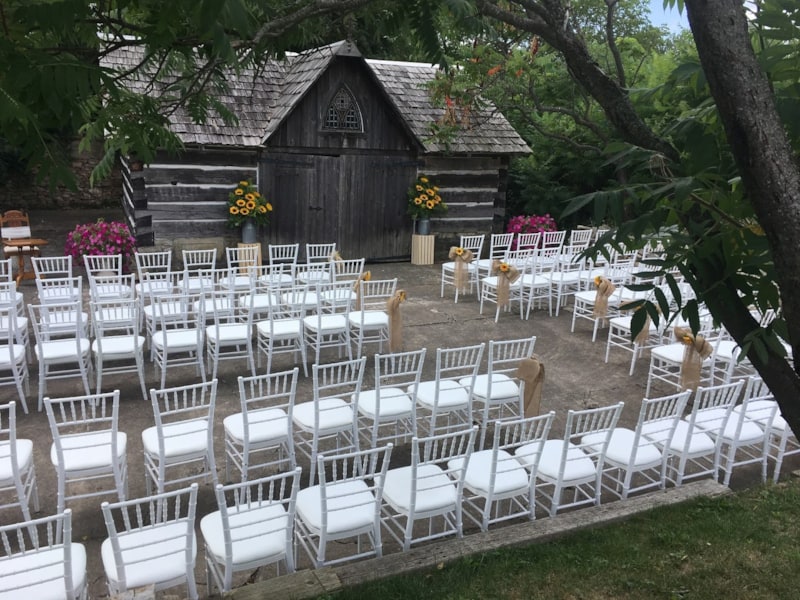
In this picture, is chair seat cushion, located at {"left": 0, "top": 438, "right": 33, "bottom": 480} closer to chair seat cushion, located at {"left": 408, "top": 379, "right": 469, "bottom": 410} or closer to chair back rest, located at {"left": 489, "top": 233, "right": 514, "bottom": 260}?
chair seat cushion, located at {"left": 408, "top": 379, "right": 469, "bottom": 410}

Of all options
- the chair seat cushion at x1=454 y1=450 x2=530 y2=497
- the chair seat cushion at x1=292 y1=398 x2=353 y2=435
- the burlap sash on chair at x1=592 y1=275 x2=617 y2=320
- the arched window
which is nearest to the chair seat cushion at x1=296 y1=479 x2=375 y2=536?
the chair seat cushion at x1=454 y1=450 x2=530 y2=497

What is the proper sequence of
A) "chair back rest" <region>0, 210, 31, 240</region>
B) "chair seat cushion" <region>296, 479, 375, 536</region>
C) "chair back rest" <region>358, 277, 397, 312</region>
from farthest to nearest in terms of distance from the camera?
1. "chair back rest" <region>0, 210, 31, 240</region>
2. "chair back rest" <region>358, 277, 397, 312</region>
3. "chair seat cushion" <region>296, 479, 375, 536</region>

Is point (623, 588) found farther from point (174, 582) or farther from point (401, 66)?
point (401, 66)

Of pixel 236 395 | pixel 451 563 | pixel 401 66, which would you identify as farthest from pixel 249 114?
pixel 451 563

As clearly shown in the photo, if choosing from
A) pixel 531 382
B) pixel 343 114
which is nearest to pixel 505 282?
pixel 531 382

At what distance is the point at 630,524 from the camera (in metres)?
4.65

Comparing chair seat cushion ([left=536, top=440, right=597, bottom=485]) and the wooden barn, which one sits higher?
the wooden barn

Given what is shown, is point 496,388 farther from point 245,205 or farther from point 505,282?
point 245,205

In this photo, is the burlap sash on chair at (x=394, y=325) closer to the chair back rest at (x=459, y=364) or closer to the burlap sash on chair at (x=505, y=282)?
the chair back rest at (x=459, y=364)

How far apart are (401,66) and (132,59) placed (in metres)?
5.96

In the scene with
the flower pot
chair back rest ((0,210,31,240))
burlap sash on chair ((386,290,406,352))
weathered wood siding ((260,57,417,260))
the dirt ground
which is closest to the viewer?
the dirt ground

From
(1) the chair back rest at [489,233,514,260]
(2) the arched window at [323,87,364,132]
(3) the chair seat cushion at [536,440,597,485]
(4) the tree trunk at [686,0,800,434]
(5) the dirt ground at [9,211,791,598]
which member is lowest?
(5) the dirt ground at [9,211,791,598]

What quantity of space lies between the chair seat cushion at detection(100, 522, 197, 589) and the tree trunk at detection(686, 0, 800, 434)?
3.07 meters

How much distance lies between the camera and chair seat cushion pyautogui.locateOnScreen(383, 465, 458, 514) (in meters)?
4.25
